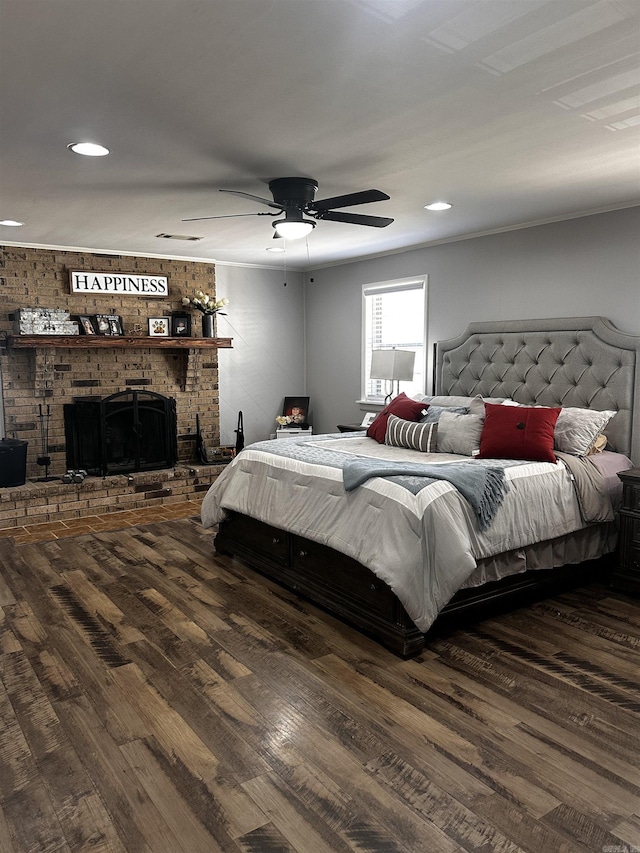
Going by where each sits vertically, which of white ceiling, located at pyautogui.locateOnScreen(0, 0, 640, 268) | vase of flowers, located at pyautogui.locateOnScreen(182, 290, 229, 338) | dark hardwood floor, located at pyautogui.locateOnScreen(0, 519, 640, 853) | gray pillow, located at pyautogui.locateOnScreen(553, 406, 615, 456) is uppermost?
white ceiling, located at pyautogui.locateOnScreen(0, 0, 640, 268)

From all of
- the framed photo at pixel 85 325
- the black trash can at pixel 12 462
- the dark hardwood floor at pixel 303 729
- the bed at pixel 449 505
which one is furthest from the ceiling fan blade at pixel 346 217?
the black trash can at pixel 12 462

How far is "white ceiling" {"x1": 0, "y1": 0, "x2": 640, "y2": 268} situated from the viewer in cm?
188

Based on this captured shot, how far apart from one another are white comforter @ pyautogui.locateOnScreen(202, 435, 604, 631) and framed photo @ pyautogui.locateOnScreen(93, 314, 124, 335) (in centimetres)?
273

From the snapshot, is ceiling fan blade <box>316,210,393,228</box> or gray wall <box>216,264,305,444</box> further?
gray wall <box>216,264,305,444</box>

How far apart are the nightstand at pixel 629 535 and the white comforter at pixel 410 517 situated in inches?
11.9

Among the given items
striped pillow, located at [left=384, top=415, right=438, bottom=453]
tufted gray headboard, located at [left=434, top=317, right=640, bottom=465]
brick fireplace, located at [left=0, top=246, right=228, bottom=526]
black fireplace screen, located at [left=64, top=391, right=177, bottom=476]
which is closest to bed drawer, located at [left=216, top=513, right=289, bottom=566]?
striped pillow, located at [left=384, top=415, right=438, bottom=453]

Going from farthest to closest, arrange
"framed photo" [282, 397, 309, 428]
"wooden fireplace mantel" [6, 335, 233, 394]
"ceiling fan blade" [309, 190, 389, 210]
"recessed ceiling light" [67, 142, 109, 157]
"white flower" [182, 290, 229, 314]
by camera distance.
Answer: "framed photo" [282, 397, 309, 428], "white flower" [182, 290, 229, 314], "wooden fireplace mantel" [6, 335, 233, 394], "ceiling fan blade" [309, 190, 389, 210], "recessed ceiling light" [67, 142, 109, 157]

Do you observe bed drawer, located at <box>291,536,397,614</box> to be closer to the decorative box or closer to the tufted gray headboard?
the tufted gray headboard

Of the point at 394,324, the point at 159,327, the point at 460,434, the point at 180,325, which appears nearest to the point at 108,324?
the point at 159,327

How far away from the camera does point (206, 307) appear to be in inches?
262

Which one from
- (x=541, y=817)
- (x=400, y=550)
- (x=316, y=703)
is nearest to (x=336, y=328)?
(x=400, y=550)

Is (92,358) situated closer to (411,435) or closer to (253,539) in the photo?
(253,539)

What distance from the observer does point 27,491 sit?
5445mm

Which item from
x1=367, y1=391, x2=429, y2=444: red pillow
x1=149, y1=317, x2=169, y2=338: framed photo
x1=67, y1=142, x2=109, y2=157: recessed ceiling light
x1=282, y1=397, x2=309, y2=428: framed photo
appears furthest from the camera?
x1=282, y1=397, x2=309, y2=428: framed photo
